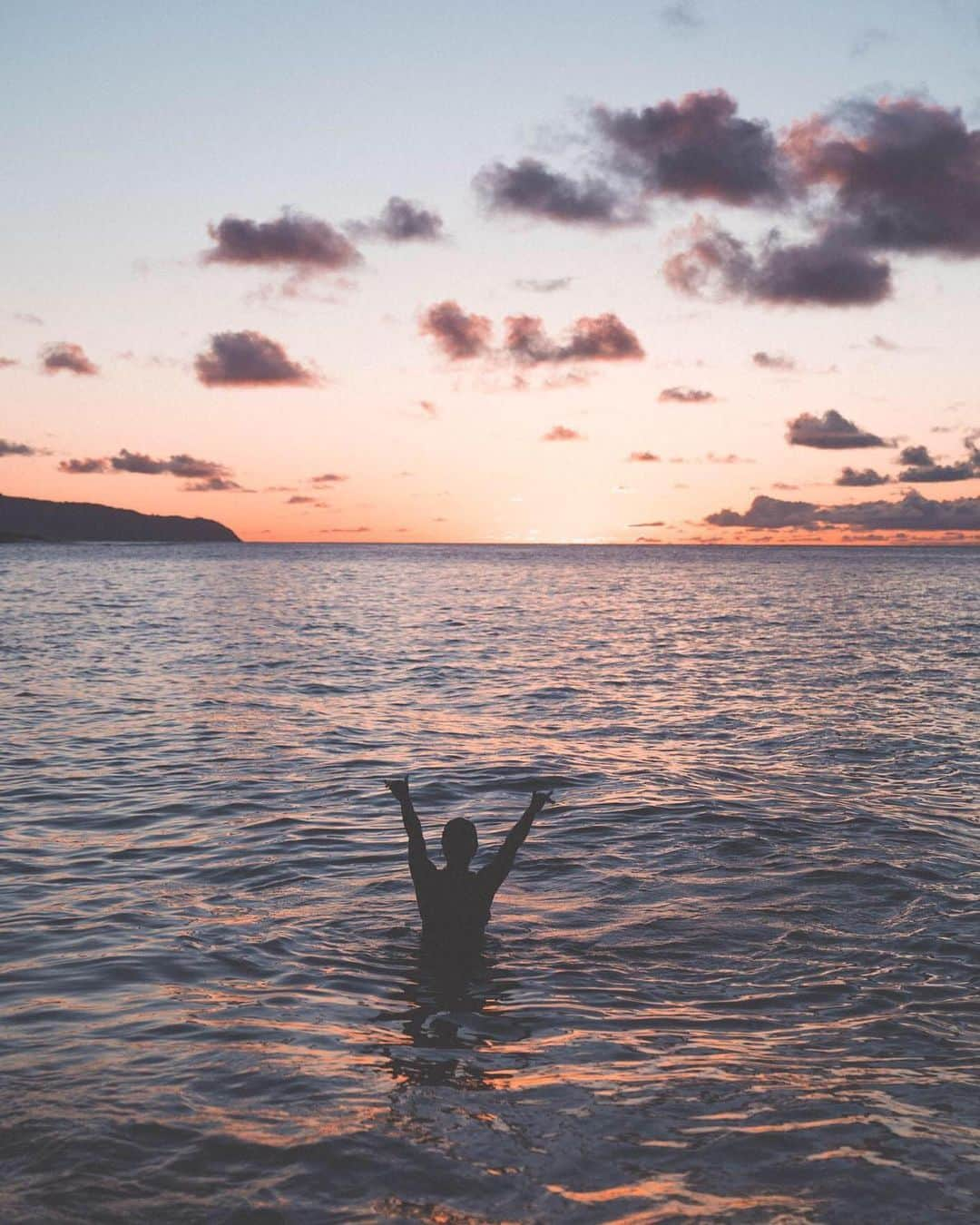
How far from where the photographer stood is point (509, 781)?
19.7m

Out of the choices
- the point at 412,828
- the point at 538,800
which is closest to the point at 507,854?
the point at 538,800

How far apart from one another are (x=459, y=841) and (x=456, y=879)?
598 millimetres

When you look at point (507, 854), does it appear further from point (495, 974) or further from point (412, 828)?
point (495, 974)

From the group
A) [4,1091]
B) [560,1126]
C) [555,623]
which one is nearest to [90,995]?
[4,1091]

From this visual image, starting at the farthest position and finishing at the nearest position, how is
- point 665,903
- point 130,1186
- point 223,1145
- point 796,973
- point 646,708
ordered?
point 646,708 < point 665,903 < point 796,973 < point 223,1145 < point 130,1186

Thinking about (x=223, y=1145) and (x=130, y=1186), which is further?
(x=223, y=1145)

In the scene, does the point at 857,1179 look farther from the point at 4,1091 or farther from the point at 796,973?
the point at 4,1091

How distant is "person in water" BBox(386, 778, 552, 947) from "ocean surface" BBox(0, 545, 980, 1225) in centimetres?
40

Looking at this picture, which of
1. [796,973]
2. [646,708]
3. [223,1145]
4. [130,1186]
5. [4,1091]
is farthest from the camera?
[646,708]

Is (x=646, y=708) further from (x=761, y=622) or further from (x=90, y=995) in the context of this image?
(x=761, y=622)

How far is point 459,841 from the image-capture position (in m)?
9.66

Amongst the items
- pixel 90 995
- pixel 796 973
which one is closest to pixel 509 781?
pixel 796 973

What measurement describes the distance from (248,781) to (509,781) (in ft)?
16.1

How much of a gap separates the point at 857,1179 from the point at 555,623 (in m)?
59.4
